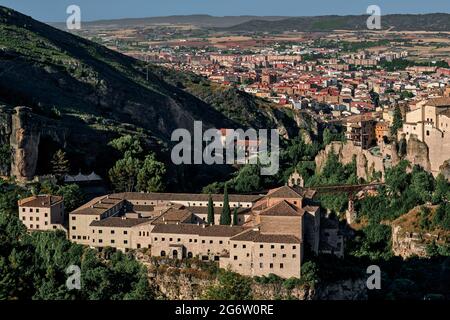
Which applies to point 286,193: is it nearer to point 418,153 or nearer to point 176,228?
point 176,228

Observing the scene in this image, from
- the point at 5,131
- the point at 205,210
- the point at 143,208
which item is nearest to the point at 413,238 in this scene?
the point at 205,210

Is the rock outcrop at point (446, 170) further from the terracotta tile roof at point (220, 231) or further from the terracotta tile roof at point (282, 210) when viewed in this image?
the terracotta tile roof at point (220, 231)

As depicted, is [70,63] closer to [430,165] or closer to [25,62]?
[25,62]

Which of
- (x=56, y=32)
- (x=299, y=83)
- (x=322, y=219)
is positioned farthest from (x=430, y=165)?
(x=299, y=83)

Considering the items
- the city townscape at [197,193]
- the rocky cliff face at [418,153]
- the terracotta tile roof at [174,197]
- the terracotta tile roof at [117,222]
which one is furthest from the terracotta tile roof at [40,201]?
the rocky cliff face at [418,153]

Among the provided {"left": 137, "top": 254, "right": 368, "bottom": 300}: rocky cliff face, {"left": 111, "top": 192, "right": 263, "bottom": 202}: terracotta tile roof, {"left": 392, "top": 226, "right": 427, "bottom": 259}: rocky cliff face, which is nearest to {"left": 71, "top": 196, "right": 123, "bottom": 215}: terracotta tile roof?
{"left": 111, "top": 192, "right": 263, "bottom": 202}: terracotta tile roof

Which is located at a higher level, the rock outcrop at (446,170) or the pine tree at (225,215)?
the rock outcrop at (446,170)

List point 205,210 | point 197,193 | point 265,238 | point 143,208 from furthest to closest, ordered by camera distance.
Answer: point 197,193, point 143,208, point 205,210, point 265,238
